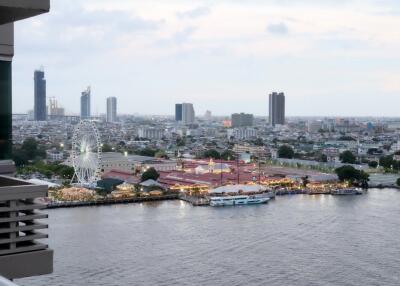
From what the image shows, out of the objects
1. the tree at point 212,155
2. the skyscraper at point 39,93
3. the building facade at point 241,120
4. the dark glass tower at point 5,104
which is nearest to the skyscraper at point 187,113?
the building facade at point 241,120

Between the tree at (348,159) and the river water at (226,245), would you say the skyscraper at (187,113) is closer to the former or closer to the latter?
the tree at (348,159)

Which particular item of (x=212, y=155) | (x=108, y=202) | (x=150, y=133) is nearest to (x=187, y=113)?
(x=150, y=133)

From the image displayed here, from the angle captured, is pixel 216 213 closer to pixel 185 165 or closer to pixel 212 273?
pixel 212 273

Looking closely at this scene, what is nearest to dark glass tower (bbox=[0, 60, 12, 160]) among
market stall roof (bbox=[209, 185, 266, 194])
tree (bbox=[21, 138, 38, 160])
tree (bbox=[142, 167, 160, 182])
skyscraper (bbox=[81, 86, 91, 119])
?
market stall roof (bbox=[209, 185, 266, 194])

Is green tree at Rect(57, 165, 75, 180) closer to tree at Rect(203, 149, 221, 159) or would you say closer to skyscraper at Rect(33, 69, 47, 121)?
tree at Rect(203, 149, 221, 159)

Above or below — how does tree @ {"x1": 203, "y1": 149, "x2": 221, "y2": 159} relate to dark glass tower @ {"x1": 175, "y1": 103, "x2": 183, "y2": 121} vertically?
below

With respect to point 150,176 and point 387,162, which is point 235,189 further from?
point 387,162
